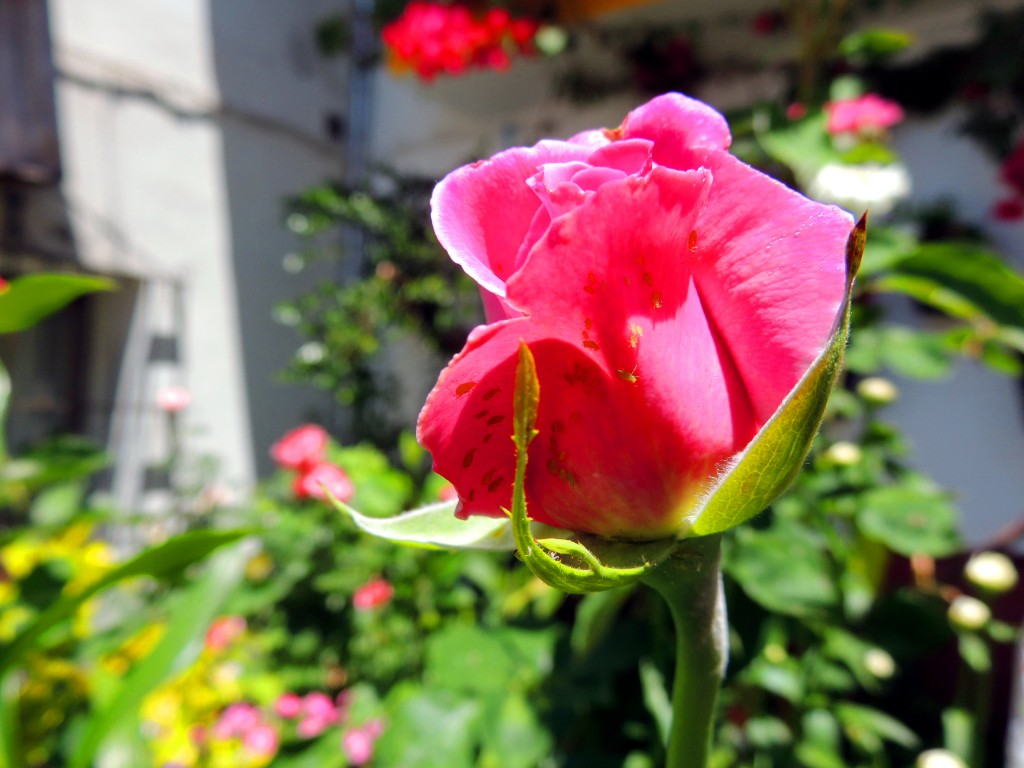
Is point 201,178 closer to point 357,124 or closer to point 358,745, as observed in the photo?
point 357,124

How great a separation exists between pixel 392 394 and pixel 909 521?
86.9 inches

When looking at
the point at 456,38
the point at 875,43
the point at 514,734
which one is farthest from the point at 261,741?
the point at 456,38

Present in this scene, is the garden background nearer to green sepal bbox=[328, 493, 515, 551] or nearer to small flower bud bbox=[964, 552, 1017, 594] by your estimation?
small flower bud bbox=[964, 552, 1017, 594]

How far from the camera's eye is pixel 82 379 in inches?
112

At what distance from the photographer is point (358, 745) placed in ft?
3.06

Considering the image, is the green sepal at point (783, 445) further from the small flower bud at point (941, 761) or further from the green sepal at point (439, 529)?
the small flower bud at point (941, 761)

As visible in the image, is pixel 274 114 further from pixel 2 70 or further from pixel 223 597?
pixel 223 597

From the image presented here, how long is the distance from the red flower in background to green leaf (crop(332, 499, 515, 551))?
2.09 m

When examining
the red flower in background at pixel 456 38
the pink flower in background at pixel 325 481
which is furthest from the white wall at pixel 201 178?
the pink flower in background at pixel 325 481

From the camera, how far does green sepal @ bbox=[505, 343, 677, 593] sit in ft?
0.54

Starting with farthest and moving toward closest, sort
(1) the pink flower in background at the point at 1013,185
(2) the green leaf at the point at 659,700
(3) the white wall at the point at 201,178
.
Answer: (3) the white wall at the point at 201,178 → (1) the pink flower in background at the point at 1013,185 → (2) the green leaf at the point at 659,700

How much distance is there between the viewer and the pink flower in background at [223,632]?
1396 mm

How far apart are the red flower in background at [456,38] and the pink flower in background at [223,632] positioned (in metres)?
1.70

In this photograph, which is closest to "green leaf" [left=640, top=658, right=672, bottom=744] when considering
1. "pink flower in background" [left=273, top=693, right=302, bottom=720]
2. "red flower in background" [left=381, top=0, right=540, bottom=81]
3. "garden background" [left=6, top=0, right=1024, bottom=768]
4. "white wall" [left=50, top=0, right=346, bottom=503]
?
"garden background" [left=6, top=0, right=1024, bottom=768]
